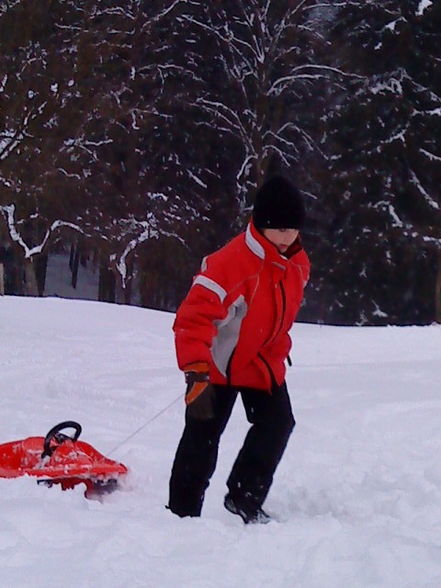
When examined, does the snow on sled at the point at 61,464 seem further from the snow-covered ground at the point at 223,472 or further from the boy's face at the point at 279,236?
the boy's face at the point at 279,236

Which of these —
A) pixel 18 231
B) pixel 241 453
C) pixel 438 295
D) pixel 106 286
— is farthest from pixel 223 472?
pixel 106 286

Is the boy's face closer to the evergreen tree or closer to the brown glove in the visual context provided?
the brown glove

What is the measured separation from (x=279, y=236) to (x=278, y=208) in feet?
0.40

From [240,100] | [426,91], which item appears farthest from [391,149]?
[240,100]

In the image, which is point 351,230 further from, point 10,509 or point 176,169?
point 10,509

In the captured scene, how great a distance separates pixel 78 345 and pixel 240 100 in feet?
48.8

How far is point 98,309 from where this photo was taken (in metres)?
13.7

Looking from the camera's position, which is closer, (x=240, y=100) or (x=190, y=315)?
(x=190, y=315)

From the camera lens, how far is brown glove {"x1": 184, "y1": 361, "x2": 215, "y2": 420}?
3.79 meters

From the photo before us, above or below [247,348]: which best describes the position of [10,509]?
below

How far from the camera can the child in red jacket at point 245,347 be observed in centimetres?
384

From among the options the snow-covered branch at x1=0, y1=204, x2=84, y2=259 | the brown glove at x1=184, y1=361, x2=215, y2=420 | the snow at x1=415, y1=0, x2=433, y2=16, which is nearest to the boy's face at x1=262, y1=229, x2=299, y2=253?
the brown glove at x1=184, y1=361, x2=215, y2=420

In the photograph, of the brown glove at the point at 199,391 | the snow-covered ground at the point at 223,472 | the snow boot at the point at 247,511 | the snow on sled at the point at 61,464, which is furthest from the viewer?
the snow on sled at the point at 61,464

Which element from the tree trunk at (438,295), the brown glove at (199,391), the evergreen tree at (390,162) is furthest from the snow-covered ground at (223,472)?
the evergreen tree at (390,162)
